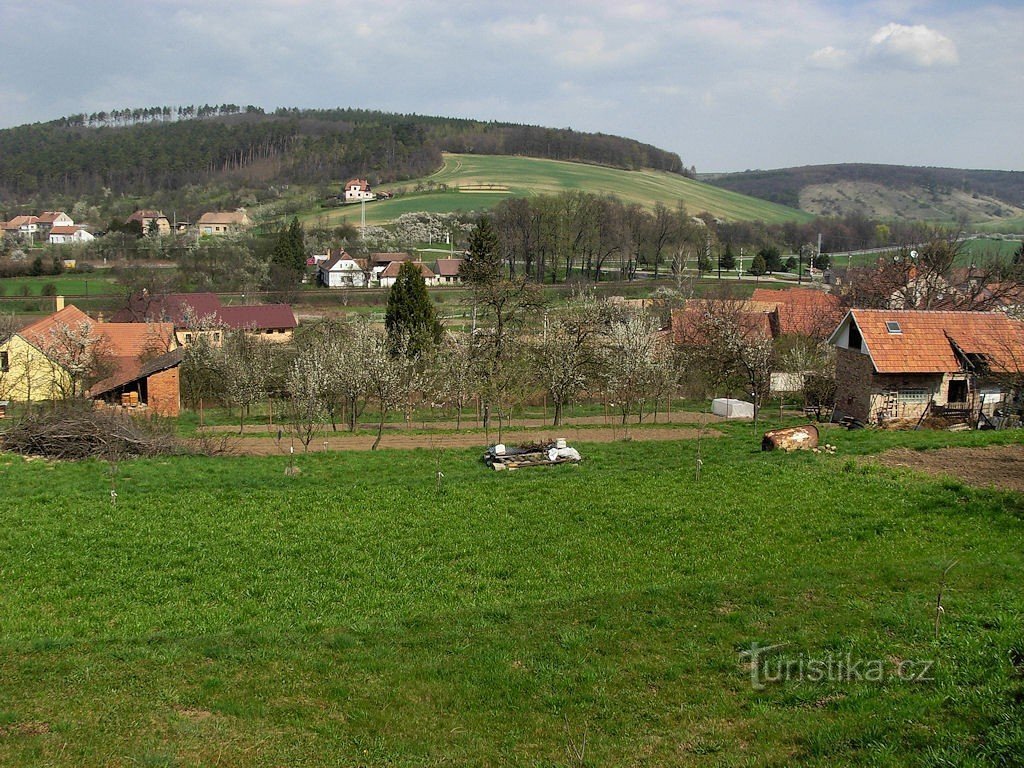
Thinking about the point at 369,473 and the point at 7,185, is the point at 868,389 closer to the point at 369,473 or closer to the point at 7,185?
the point at 369,473

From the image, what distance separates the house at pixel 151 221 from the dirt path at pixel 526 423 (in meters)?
85.2

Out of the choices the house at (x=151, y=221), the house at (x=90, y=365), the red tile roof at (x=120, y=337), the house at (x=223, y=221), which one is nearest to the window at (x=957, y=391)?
the house at (x=90, y=365)

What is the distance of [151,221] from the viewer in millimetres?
107688

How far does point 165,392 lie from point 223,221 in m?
89.6

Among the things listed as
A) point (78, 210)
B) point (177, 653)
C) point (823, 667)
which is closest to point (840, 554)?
point (823, 667)

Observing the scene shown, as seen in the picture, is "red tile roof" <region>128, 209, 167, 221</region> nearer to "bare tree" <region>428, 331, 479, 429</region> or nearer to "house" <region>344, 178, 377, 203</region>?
"house" <region>344, 178, 377, 203</region>

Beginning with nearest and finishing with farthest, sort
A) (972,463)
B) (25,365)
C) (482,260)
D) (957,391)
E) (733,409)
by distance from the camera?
(972,463)
(957,391)
(733,409)
(25,365)
(482,260)

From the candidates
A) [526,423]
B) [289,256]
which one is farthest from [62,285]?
[526,423]

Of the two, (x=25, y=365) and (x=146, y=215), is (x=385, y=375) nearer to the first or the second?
(x=25, y=365)

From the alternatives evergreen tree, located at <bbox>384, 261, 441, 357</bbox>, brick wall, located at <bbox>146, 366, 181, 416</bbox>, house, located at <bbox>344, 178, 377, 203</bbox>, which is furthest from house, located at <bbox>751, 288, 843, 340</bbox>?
house, located at <bbox>344, 178, 377, 203</bbox>

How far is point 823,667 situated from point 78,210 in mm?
143614

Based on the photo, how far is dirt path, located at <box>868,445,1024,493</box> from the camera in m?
16.1

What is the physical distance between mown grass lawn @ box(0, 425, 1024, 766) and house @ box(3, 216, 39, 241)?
11378 cm

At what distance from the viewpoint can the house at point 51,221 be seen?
391 feet
